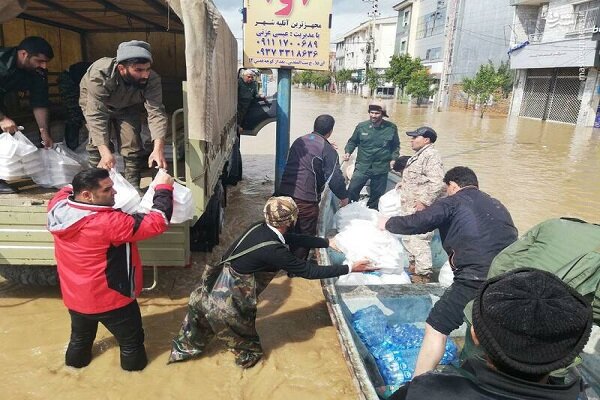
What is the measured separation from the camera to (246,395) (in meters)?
2.86

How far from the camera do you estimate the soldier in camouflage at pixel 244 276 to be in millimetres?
2854

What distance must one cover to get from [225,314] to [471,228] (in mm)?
1746

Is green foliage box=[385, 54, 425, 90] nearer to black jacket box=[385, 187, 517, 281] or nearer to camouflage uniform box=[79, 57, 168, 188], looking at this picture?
camouflage uniform box=[79, 57, 168, 188]

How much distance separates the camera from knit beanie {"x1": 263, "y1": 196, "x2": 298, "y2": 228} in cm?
290

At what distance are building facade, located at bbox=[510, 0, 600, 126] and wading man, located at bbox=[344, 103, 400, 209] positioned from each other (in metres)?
19.6

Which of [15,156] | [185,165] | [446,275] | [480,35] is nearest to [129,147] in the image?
[185,165]

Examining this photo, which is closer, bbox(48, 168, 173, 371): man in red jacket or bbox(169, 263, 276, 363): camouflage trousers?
bbox(48, 168, 173, 371): man in red jacket

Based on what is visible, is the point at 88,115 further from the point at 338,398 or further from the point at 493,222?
the point at 493,222

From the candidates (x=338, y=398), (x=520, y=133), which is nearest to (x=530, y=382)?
(x=338, y=398)

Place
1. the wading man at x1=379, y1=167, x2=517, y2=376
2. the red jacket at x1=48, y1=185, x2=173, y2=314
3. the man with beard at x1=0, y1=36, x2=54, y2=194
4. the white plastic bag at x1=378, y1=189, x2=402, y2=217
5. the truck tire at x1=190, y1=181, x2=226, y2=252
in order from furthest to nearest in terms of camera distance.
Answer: the white plastic bag at x1=378, y1=189, x2=402, y2=217 < the truck tire at x1=190, y1=181, x2=226, y2=252 < the man with beard at x1=0, y1=36, x2=54, y2=194 < the wading man at x1=379, y1=167, x2=517, y2=376 < the red jacket at x1=48, y1=185, x2=173, y2=314

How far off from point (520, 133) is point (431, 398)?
814 inches

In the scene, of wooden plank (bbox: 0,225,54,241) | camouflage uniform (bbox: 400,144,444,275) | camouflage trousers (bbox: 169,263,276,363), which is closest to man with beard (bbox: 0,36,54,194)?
wooden plank (bbox: 0,225,54,241)

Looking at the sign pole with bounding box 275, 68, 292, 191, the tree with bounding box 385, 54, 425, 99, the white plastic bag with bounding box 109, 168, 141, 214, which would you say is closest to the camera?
the white plastic bag with bounding box 109, 168, 141, 214

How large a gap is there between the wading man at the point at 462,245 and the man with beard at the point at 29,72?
11.3 ft
